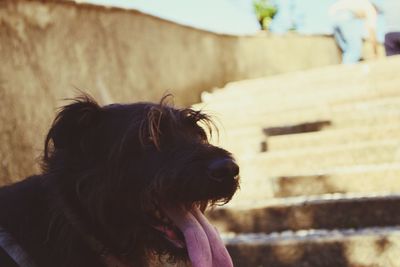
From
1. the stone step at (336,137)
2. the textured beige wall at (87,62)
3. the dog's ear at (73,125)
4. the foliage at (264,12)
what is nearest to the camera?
the dog's ear at (73,125)

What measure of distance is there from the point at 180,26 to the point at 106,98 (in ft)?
9.97

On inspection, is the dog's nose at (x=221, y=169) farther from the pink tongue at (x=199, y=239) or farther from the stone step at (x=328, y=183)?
the stone step at (x=328, y=183)

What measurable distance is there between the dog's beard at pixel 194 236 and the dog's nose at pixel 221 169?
0.75ft

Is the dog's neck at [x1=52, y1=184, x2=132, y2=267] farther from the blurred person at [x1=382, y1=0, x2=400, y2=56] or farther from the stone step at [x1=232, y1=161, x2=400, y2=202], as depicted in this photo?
the blurred person at [x1=382, y1=0, x2=400, y2=56]

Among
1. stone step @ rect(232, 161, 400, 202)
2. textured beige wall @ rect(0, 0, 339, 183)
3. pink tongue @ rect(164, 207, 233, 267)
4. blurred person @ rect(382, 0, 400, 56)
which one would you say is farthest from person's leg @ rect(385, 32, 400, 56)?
pink tongue @ rect(164, 207, 233, 267)

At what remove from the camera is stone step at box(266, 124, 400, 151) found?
491 centimetres

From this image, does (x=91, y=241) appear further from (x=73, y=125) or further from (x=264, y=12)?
(x=264, y=12)

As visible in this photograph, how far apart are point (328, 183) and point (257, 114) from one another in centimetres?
268

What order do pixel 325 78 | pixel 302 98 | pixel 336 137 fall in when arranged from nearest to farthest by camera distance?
pixel 336 137 → pixel 302 98 → pixel 325 78

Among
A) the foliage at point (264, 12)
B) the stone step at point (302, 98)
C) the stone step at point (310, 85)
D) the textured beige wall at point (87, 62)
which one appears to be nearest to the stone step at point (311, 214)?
the textured beige wall at point (87, 62)

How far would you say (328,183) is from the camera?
4.14m

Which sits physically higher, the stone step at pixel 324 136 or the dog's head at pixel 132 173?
the dog's head at pixel 132 173

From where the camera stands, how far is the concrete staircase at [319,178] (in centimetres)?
333

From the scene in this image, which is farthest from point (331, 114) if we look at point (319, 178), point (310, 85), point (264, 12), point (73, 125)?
point (264, 12)
